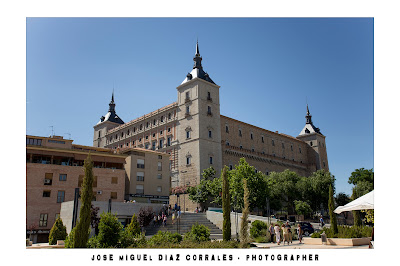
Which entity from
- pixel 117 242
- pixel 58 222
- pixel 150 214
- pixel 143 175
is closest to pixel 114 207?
pixel 150 214

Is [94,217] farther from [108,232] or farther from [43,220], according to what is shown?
[108,232]

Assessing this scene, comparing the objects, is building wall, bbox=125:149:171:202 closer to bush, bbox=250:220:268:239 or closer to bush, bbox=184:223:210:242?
bush, bbox=250:220:268:239

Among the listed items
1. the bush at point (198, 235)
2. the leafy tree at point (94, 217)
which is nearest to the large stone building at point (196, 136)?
the leafy tree at point (94, 217)

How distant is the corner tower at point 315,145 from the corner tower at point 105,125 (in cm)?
4441

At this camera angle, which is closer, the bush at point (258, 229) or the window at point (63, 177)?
the bush at point (258, 229)

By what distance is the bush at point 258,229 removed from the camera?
23.8m

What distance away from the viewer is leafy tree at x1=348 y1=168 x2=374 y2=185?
197 feet

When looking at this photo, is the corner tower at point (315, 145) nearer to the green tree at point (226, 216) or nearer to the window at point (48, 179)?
the window at point (48, 179)

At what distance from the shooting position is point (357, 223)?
2506cm

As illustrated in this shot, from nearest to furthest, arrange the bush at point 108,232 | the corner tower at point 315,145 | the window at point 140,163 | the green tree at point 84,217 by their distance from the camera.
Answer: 1. the green tree at point 84,217
2. the bush at point 108,232
3. the window at point 140,163
4. the corner tower at point 315,145

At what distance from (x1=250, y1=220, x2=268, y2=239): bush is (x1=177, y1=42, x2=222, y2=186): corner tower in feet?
77.5
